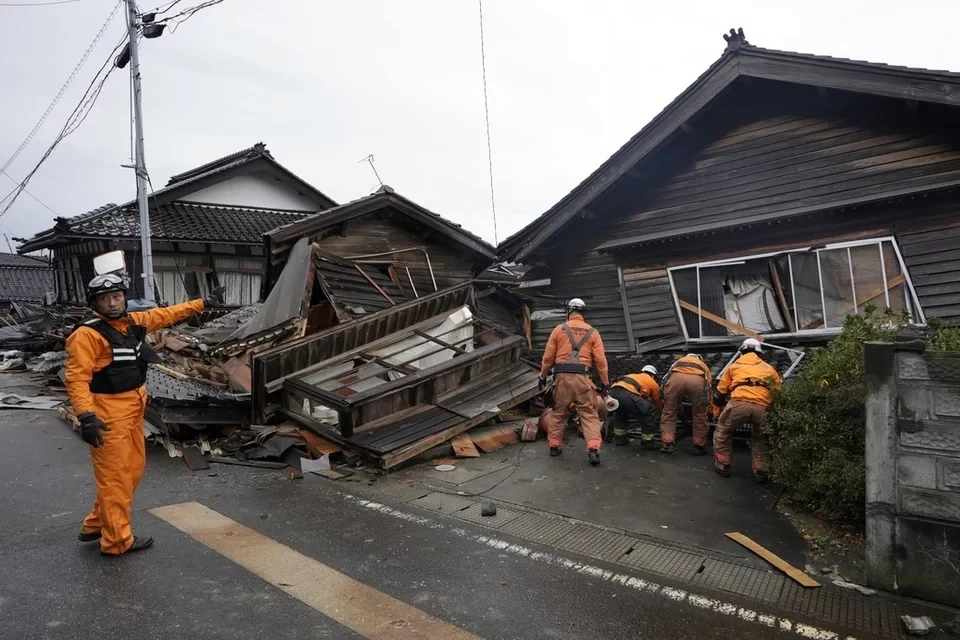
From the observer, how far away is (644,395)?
6.97 metres

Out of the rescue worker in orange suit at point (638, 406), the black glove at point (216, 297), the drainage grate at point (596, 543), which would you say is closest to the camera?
the drainage grate at point (596, 543)

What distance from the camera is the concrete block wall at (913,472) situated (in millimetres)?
3162

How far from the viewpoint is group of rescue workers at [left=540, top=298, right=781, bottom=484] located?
5.76 m

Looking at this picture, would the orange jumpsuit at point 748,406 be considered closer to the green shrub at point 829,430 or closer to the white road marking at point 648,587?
Result: the green shrub at point 829,430

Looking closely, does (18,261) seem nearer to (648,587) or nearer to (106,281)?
(106,281)

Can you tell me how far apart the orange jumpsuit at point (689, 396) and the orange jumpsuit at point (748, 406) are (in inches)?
21.9

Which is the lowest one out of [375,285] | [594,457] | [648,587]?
[594,457]

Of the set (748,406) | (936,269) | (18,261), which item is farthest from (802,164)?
(18,261)

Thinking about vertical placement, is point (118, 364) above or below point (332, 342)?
above

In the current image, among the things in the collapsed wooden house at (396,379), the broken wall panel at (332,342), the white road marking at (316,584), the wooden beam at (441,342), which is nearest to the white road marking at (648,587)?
the white road marking at (316,584)

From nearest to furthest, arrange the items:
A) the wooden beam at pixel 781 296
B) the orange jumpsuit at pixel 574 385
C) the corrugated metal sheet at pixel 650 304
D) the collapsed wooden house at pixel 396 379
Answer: the collapsed wooden house at pixel 396 379 → the orange jumpsuit at pixel 574 385 → the wooden beam at pixel 781 296 → the corrugated metal sheet at pixel 650 304

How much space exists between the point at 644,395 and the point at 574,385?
1.09 m

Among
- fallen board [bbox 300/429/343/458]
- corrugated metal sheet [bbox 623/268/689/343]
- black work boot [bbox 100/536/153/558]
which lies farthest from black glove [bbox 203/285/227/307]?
black work boot [bbox 100/536/153/558]

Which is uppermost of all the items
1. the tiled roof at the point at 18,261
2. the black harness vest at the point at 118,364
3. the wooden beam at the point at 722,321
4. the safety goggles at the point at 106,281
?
the tiled roof at the point at 18,261
